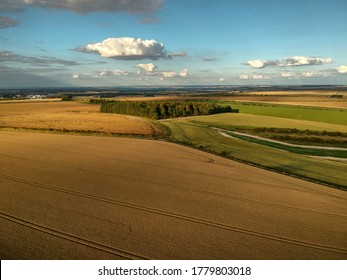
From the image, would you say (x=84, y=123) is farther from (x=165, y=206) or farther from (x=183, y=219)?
(x=183, y=219)

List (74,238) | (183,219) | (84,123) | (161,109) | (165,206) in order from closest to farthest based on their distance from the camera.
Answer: (74,238) < (183,219) < (165,206) < (84,123) < (161,109)

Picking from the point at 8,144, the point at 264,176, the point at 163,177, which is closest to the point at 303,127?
the point at 264,176

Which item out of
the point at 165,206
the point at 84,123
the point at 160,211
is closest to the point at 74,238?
the point at 160,211

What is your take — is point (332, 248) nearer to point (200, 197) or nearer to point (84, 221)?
point (200, 197)

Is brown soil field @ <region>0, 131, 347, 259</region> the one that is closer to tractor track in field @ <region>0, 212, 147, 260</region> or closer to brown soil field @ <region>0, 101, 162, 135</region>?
tractor track in field @ <region>0, 212, 147, 260</region>

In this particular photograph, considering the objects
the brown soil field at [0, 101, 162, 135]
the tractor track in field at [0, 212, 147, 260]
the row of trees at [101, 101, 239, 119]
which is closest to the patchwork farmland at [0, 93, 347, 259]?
the tractor track in field at [0, 212, 147, 260]
